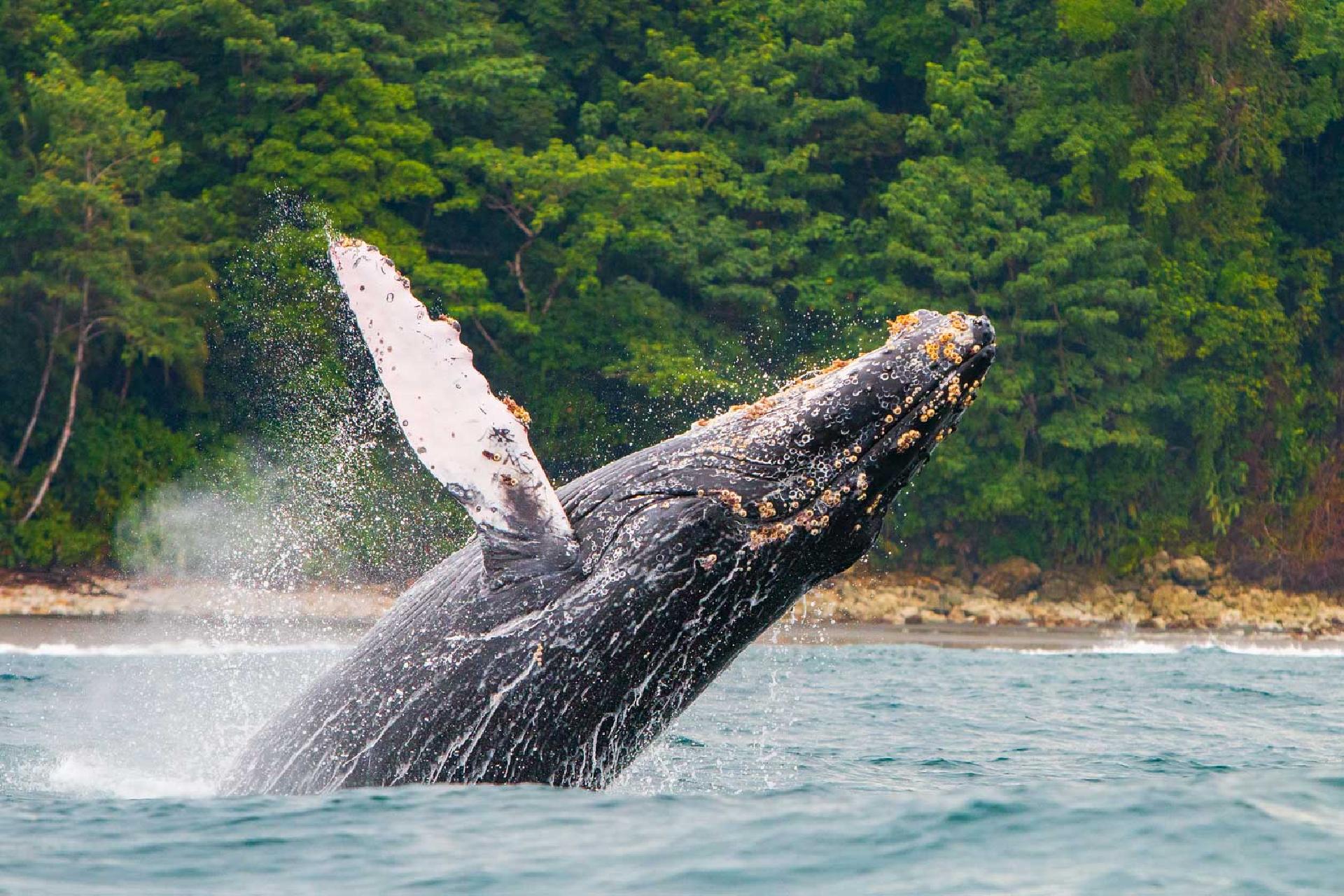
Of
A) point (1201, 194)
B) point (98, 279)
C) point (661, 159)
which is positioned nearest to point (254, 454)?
point (98, 279)

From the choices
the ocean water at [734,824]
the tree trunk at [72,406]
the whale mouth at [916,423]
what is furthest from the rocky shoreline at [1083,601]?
the whale mouth at [916,423]

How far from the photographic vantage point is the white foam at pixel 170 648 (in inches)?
870

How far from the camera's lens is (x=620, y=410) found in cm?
3822

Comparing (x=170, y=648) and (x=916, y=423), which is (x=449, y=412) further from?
(x=170, y=648)

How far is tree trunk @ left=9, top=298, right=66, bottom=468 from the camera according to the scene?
109 feet

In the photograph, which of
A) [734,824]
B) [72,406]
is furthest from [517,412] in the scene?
[72,406]

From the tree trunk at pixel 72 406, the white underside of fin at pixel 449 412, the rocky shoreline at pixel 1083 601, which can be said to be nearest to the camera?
the white underside of fin at pixel 449 412

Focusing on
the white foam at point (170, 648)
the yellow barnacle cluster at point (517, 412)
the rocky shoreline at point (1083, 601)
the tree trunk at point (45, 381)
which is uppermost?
the tree trunk at point (45, 381)

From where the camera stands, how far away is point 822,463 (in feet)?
21.9

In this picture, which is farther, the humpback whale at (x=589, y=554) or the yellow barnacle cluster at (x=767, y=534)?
the yellow barnacle cluster at (x=767, y=534)

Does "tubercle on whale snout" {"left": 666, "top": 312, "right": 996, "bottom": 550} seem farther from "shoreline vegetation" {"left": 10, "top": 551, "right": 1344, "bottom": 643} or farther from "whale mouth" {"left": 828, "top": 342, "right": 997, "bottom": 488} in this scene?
"shoreline vegetation" {"left": 10, "top": 551, "right": 1344, "bottom": 643}

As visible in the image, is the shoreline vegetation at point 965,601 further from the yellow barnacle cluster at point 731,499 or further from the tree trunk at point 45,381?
the yellow barnacle cluster at point 731,499

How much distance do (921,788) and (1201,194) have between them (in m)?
33.8

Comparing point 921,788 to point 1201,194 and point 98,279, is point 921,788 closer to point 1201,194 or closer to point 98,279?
point 98,279
